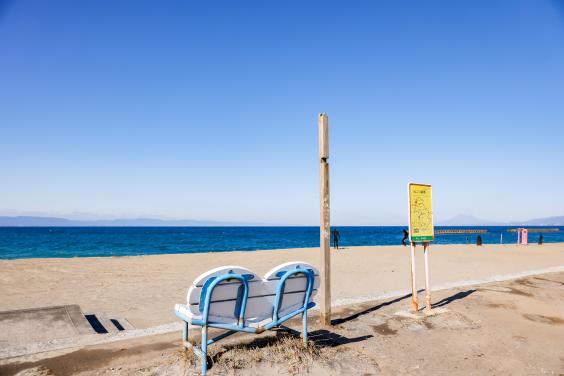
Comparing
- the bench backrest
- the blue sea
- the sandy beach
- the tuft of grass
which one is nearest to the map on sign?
the sandy beach

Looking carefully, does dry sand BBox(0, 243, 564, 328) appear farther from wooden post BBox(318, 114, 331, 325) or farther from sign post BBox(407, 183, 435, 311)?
wooden post BBox(318, 114, 331, 325)

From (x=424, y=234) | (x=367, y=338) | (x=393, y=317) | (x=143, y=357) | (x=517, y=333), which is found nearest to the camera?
(x=143, y=357)

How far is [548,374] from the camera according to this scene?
162 inches

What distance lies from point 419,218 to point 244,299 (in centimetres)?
440

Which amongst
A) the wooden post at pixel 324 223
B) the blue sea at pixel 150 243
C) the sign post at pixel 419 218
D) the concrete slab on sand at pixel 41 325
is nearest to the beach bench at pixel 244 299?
the wooden post at pixel 324 223

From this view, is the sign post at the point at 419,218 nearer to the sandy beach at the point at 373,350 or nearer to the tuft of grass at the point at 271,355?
the sandy beach at the point at 373,350

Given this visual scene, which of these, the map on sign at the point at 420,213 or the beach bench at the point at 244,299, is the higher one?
the map on sign at the point at 420,213

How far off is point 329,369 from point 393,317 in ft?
9.14

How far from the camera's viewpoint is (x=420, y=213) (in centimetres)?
706

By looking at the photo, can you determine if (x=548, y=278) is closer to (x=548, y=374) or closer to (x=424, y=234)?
(x=424, y=234)

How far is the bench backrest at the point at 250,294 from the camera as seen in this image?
3646mm

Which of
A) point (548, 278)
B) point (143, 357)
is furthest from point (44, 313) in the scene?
point (548, 278)

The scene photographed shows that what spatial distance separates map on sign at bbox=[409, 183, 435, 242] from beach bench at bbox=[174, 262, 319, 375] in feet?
10.3

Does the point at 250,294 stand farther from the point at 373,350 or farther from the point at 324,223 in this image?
the point at 324,223
